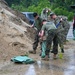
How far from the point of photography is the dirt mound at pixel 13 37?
14.3 meters

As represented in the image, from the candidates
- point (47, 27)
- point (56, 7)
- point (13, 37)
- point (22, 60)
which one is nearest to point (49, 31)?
point (47, 27)

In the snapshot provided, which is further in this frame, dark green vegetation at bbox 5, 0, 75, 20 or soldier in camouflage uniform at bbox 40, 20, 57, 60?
dark green vegetation at bbox 5, 0, 75, 20

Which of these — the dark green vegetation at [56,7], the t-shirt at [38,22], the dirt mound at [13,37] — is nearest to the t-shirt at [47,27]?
the t-shirt at [38,22]

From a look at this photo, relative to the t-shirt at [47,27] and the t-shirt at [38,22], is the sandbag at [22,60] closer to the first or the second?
the t-shirt at [47,27]

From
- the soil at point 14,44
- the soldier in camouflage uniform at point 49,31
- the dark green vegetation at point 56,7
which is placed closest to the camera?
the soil at point 14,44

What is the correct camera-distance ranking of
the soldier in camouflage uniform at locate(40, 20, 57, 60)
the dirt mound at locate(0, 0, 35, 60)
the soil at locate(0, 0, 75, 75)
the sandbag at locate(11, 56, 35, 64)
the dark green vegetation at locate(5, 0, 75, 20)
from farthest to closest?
the dark green vegetation at locate(5, 0, 75, 20)
the dirt mound at locate(0, 0, 35, 60)
the soldier in camouflage uniform at locate(40, 20, 57, 60)
the sandbag at locate(11, 56, 35, 64)
the soil at locate(0, 0, 75, 75)

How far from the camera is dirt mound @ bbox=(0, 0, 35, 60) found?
14312 millimetres

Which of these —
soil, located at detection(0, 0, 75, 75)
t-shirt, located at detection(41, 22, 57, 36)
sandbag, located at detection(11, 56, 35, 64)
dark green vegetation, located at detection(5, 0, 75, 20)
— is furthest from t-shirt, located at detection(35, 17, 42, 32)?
dark green vegetation, located at detection(5, 0, 75, 20)

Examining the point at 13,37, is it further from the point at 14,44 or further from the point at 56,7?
the point at 56,7

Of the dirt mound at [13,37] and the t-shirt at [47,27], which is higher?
the t-shirt at [47,27]

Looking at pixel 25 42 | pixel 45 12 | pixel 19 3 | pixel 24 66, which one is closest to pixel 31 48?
pixel 25 42

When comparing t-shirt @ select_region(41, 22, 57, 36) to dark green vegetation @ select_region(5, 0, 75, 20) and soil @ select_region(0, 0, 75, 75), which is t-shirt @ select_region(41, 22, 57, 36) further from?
dark green vegetation @ select_region(5, 0, 75, 20)

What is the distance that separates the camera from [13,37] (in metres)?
15.9

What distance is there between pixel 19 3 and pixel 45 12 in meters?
54.2
